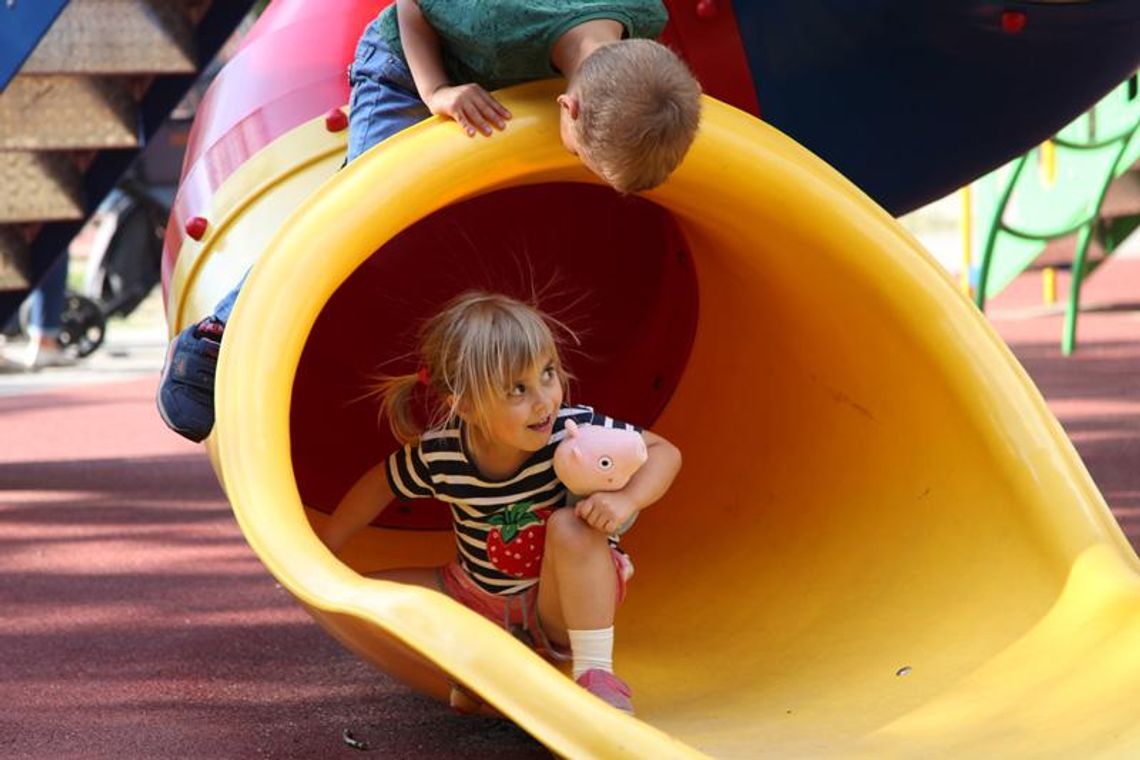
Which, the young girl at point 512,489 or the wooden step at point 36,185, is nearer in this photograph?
the young girl at point 512,489

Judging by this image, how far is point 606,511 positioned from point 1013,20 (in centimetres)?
142

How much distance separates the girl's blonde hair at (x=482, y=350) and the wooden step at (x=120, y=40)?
299 centimetres

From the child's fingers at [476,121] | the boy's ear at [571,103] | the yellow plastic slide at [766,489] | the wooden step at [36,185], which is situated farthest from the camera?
the wooden step at [36,185]

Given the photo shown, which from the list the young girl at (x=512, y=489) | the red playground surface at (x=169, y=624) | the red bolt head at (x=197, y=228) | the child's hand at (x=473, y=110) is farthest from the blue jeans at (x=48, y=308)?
the child's hand at (x=473, y=110)

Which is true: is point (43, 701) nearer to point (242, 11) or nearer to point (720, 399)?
point (720, 399)

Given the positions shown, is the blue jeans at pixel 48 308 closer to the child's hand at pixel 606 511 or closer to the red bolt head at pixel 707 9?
the red bolt head at pixel 707 9

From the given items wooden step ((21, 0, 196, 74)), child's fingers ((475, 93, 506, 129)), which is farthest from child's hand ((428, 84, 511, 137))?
wooden step ((21, 0, 196, 74))

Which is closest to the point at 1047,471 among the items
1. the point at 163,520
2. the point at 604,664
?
the point at 604,664

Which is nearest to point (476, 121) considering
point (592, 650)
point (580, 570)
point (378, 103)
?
point (378, 103)

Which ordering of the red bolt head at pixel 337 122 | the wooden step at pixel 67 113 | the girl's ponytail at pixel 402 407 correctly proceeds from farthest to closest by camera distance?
the wooden step at pixel 67 113, the red bolt head at pixel 337 122, the girl's ponytail at pixel 402 407

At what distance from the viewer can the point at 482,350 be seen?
8.61 ft

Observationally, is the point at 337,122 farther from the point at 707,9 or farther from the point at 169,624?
the point at 169,624

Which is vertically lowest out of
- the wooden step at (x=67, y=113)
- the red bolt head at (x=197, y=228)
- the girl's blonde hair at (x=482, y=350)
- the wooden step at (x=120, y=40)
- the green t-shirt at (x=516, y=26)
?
the wooden step at (x=67, y=113)

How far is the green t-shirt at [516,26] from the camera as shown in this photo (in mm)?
2637
